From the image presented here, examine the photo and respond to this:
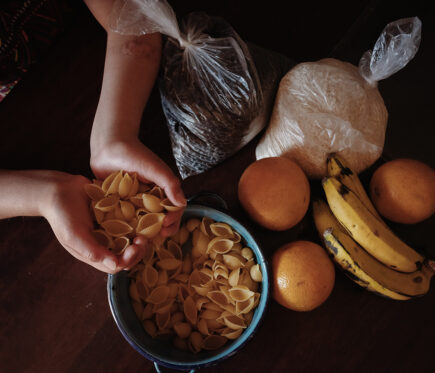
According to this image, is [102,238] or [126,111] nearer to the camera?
[102,238]

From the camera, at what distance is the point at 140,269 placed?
Result: 0.58m

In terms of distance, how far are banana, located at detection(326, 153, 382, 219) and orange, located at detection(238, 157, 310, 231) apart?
6 cm

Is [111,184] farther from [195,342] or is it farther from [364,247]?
[364,247]

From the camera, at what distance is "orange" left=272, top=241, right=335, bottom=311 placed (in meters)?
0.53

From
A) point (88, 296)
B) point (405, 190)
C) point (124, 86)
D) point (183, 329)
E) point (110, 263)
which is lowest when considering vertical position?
point (88, 296)

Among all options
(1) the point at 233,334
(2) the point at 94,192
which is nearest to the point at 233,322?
(1) the point at 233,334

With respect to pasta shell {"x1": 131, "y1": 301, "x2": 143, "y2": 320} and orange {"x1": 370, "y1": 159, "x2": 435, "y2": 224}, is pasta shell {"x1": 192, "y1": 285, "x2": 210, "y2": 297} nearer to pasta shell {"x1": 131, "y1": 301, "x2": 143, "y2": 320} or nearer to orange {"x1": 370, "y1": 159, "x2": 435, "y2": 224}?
pasta shell {"x1": 131, "y1": 301, "x2": 143, "y2": 320}

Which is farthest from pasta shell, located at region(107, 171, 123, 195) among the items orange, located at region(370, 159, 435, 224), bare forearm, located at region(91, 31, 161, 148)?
orange, located at region(370, 159, 435, 224)

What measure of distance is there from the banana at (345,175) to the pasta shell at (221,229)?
223 millimetres

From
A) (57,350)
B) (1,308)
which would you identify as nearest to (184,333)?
(57,350)

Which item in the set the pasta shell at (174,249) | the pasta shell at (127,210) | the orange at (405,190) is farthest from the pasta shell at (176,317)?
the orange at (405,190)

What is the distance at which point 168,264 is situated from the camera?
575 mm

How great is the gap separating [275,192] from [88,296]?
16.4 inches

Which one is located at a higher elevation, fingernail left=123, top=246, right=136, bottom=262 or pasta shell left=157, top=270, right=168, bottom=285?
fingernail left=123, top=246, right=136, bottom=262
